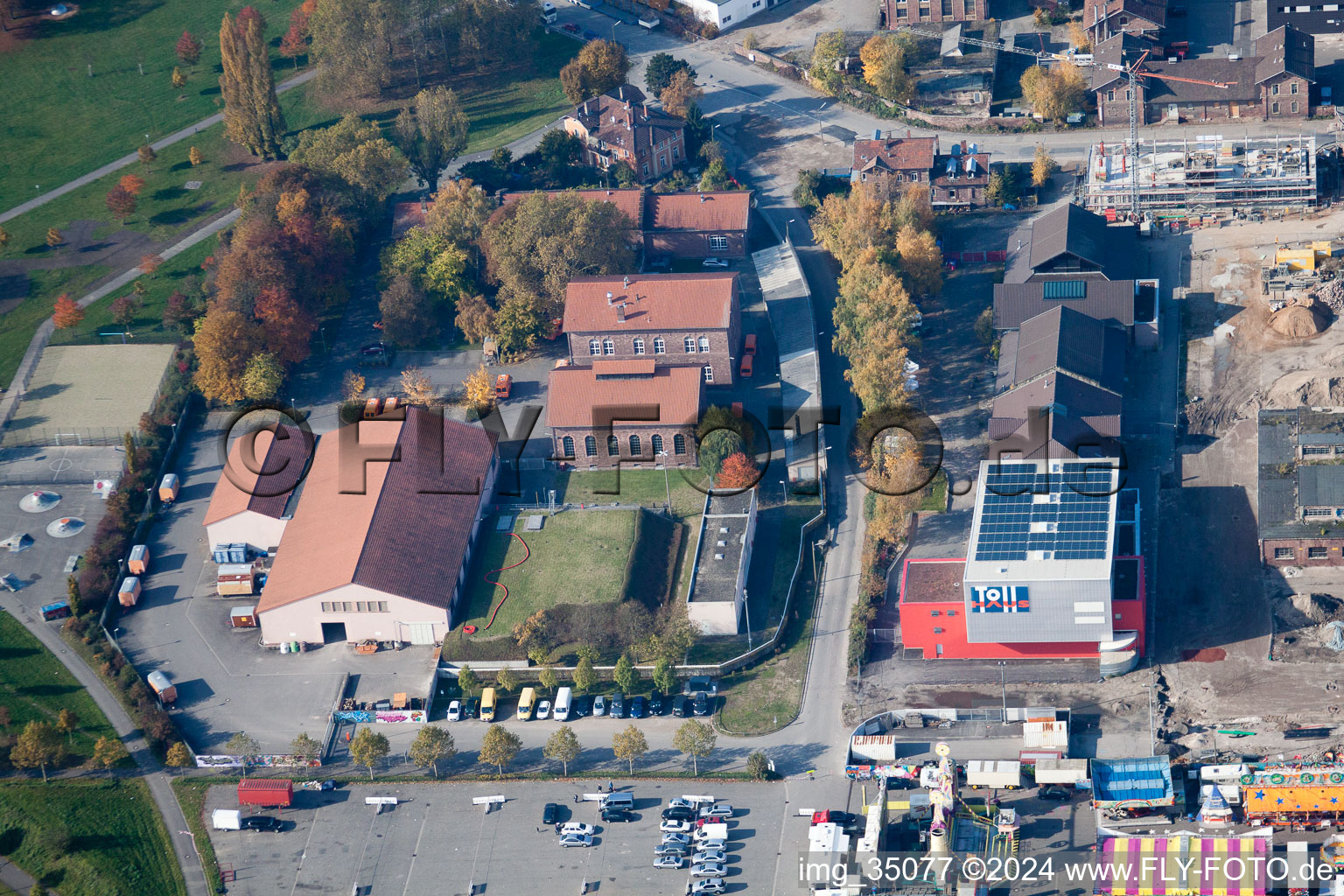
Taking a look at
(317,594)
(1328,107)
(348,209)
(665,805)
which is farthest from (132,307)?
Answer: (1328,107)

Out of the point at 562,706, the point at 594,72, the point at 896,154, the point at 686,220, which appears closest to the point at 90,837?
the point at 562,706

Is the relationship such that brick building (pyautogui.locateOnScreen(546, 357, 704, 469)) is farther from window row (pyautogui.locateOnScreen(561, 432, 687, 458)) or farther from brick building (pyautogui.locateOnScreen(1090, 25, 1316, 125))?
brick building (pyautogui.locateOnScreen(1090, 25, 1316, 125))

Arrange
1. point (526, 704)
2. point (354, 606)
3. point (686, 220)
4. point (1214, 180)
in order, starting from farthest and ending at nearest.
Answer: point (686, 220)
point (1214, 180)
point (354, 606)
point (526, 704)

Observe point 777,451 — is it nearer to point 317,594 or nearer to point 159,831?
→ point 317,594

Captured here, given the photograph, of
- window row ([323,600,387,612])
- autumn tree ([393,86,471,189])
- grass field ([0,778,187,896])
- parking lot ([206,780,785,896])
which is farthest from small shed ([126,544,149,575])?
autumn tree ([393,86,471,189])

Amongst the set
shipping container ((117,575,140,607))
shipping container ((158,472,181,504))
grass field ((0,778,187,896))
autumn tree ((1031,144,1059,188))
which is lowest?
grass field ((0,778,187,896))

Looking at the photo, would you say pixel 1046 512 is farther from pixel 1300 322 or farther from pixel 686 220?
pixel 686 220

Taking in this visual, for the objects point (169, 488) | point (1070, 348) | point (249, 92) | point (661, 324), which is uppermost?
point (249, 92)
